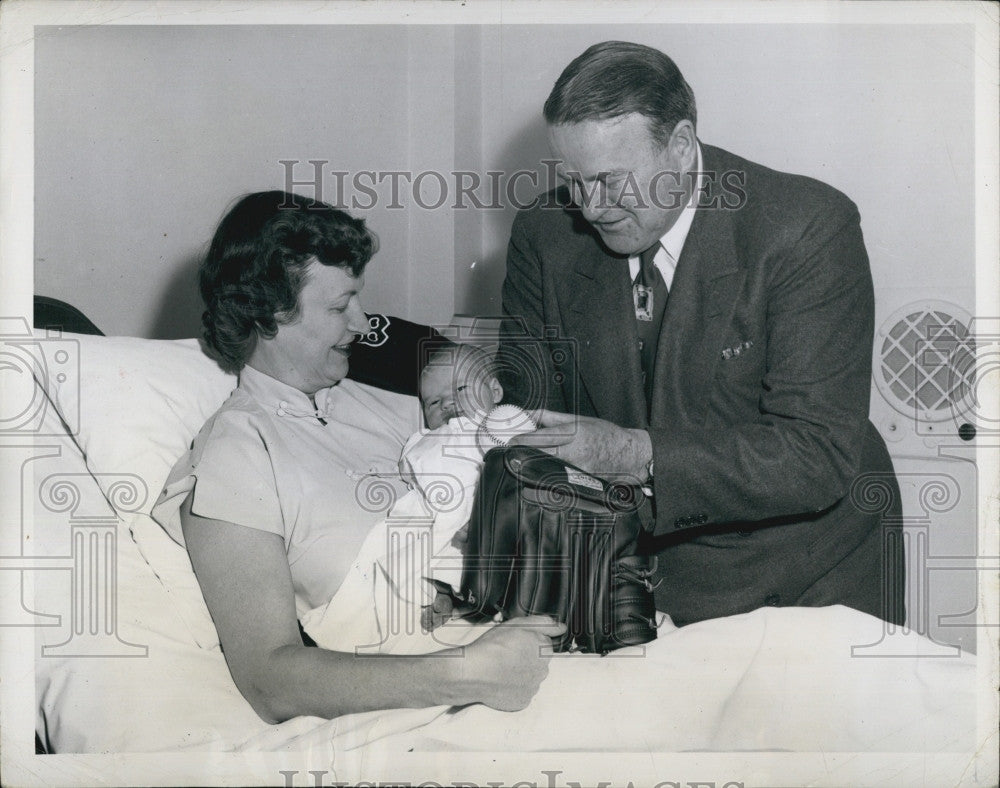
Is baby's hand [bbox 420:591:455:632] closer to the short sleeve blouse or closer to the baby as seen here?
the baby

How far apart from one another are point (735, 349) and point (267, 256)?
865mm

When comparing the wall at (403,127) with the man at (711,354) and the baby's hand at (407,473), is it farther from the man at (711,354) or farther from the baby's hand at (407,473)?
the baby's hand at (407,473)

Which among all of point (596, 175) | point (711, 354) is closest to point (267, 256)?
point (596, 175)

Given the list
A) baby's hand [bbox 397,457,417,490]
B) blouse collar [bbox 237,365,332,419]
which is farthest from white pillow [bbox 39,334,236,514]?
baby's hand [bbox 397,457,417,490]

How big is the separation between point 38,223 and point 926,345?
6.13 feet

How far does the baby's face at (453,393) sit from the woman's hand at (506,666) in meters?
0.43

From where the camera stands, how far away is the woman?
149 cm

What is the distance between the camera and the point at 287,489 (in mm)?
1615

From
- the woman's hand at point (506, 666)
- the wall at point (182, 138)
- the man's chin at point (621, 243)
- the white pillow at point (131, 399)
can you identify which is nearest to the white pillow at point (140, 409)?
the white pillow at point (131, 399)

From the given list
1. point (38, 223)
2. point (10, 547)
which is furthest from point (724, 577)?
point (38, 223)

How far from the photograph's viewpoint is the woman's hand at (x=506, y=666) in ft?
4.96

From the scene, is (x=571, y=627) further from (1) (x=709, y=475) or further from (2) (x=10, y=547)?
(2) (x=10, y=547)

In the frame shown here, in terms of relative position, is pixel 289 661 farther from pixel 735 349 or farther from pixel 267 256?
pixel 735 349

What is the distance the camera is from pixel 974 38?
1.87 meters
